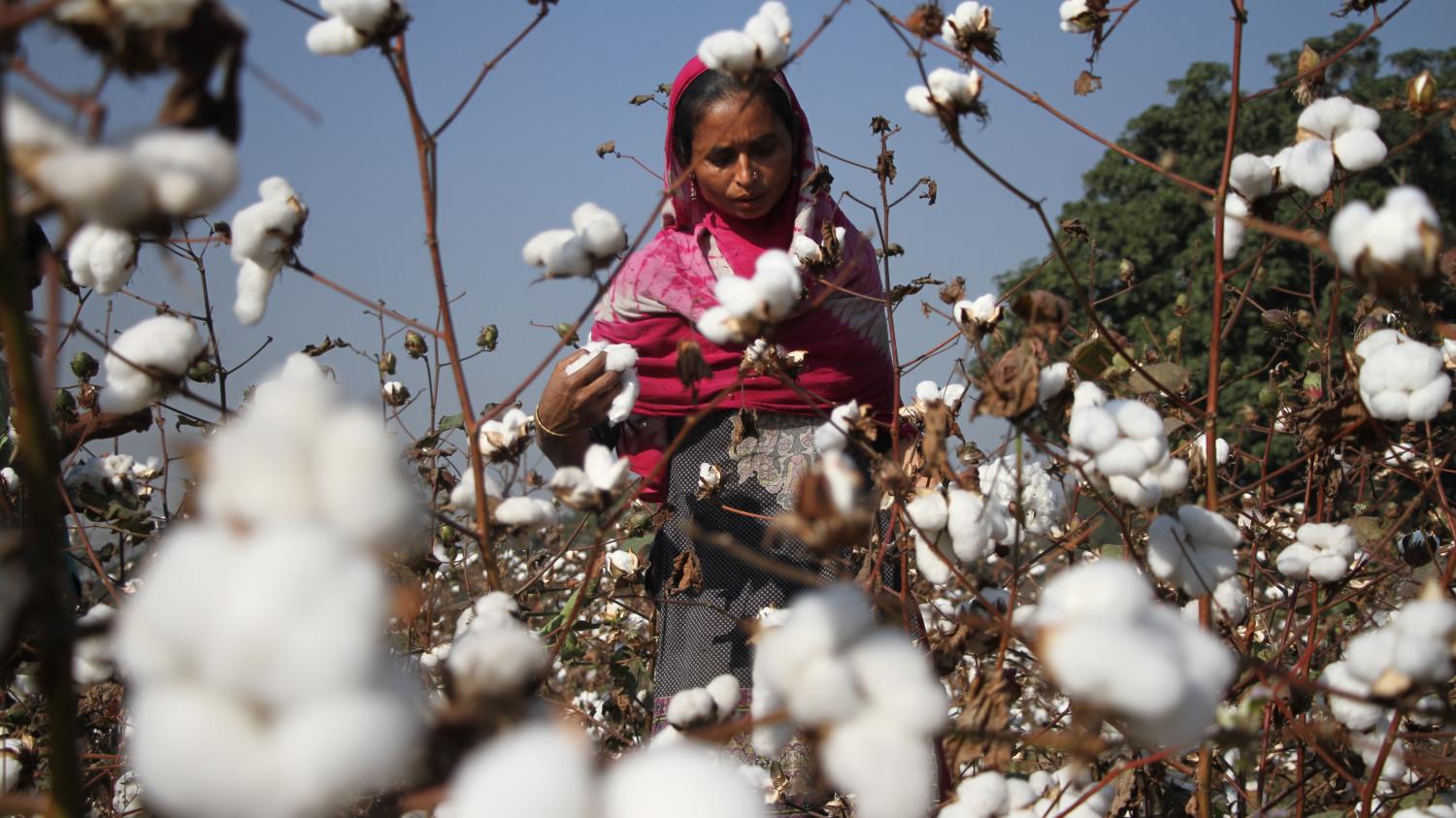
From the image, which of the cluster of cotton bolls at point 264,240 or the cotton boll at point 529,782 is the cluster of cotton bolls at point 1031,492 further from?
the cotton boll at point 529,782

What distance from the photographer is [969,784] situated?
909 mm

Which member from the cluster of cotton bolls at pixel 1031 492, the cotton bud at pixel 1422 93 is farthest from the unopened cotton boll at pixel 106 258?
the cotton bud at pixel 1422 93

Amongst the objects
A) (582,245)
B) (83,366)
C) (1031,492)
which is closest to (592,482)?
(582,245)

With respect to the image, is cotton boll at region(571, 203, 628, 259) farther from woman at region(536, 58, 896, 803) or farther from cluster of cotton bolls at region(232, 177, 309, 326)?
woman at region(536, 58, 896, 803)

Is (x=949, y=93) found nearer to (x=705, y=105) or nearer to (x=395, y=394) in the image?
(x=705, y=105)

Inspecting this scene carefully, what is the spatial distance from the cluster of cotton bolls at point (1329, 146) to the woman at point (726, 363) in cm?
74

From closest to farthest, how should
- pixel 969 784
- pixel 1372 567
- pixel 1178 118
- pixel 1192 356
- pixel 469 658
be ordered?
pixel 469 658 < pixel 969 784 < pixel 1372 567 < pixel 1192 356 < pixel 1178 118

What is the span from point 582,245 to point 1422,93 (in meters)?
0.94

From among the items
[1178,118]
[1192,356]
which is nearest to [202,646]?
[1192,356]

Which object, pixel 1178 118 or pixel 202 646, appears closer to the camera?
pixel 202 646

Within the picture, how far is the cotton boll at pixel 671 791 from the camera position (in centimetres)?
37

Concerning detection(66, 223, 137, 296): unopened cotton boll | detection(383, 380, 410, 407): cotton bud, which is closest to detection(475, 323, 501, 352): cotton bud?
detection(383, 380, 410, 407): cotton bud

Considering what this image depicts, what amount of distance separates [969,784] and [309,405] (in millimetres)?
695

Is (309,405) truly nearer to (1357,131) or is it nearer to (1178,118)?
(1357,131)
